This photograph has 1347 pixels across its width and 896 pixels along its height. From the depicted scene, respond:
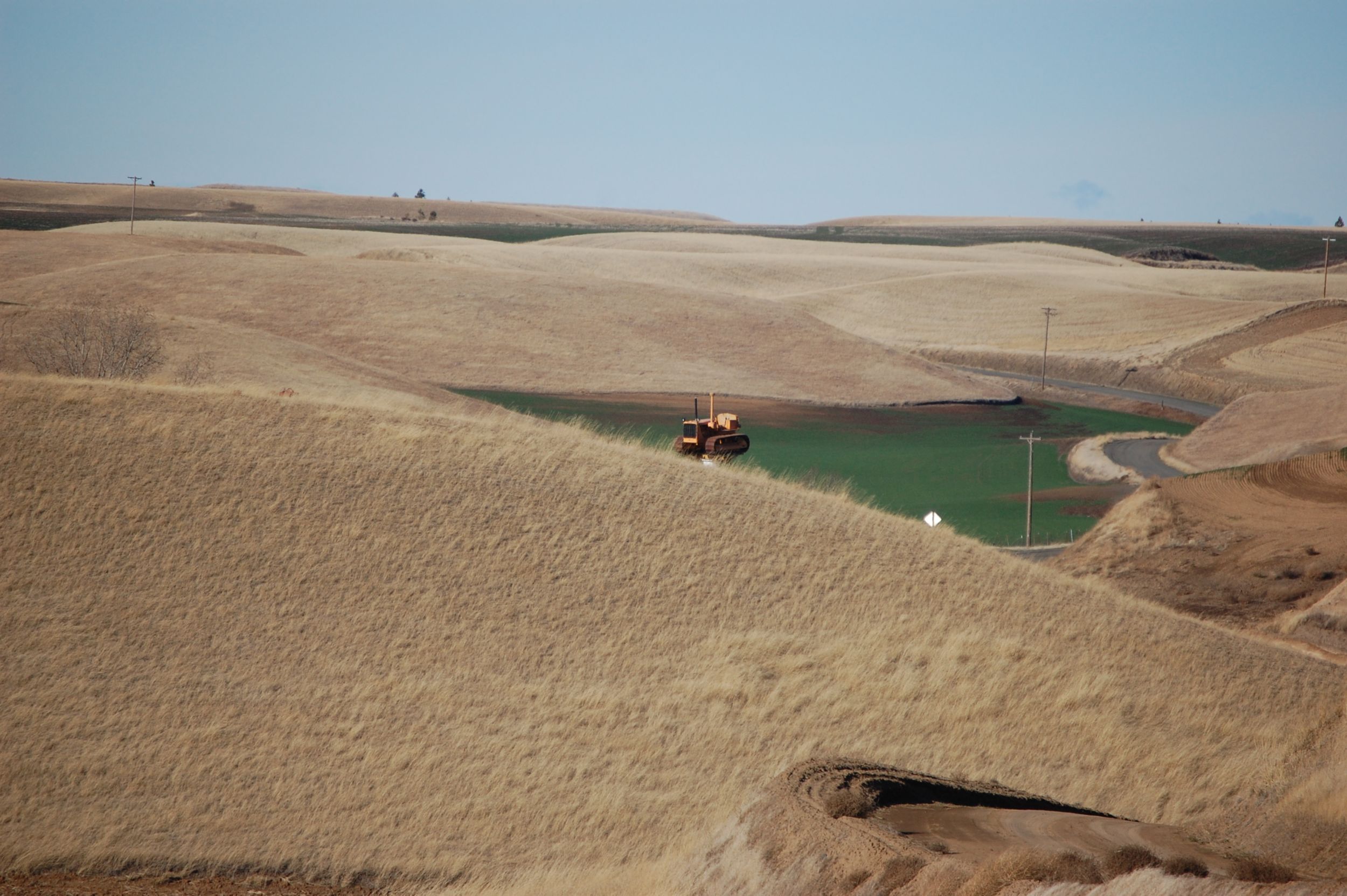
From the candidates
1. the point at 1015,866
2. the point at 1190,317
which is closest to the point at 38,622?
the point at 1015,866

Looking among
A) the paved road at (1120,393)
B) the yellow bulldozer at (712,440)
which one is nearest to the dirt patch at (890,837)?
the yellow bulldozer at (712,440)

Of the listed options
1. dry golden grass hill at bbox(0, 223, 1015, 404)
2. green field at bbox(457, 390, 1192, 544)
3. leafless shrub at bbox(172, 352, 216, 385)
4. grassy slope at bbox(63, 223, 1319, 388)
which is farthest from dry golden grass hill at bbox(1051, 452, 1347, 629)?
grassy slope at bbox(63, 223, 1319, 388)

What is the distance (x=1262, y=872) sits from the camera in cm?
763

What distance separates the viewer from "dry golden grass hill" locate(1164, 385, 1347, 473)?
5410cm

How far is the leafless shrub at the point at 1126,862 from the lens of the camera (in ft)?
26.8

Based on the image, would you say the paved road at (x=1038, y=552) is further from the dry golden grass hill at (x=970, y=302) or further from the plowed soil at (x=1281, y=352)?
the plowed soil at (x=1281, y=352)

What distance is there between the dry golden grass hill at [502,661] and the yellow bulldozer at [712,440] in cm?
1515

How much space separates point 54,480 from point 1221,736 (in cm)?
2277

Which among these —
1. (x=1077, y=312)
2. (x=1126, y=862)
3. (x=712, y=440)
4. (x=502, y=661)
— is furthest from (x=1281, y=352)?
(x=1126, y=862)

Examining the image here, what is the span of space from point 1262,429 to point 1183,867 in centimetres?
5760

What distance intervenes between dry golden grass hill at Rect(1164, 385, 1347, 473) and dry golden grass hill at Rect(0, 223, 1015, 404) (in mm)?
15285

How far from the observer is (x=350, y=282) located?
247ft

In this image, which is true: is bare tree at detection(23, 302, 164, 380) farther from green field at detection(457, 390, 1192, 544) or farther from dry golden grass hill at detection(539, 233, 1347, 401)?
dry golden grass hill at detection(539, 233, 1347, 401)

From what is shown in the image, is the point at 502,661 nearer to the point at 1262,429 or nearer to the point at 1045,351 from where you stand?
the point at 1262,429
